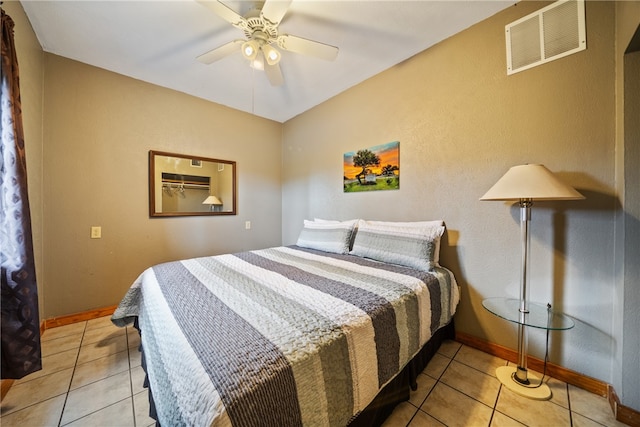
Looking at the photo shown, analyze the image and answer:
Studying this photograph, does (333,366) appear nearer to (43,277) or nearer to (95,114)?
(43,277)

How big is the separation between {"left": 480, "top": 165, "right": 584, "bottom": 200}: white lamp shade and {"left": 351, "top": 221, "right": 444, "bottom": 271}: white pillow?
56 cm

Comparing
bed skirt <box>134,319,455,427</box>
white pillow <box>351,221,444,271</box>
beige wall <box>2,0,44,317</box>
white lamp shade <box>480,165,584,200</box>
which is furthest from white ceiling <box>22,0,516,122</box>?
bed skirt <box>134,319,455,427</box>

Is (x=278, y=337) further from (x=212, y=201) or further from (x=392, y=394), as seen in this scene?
(x=212, y=201)

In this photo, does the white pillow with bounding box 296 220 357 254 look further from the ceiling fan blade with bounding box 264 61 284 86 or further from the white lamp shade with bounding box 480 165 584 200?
the ceiling fan blade with bounding box 264 61 284 86

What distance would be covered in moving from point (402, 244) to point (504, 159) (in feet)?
3.22

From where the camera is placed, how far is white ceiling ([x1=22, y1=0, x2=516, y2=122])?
1693 mm

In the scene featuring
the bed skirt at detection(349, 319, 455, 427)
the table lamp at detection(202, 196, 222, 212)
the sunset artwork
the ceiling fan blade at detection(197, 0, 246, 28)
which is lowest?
the bed skirt at detection(349, 319, 455, 427)

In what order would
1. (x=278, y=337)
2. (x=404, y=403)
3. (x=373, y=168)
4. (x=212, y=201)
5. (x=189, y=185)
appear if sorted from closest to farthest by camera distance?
(x=278, y=337) < (x=404, y=403) < (x=373, y=168) < (x=189, y=185) < (x=212, y=201)

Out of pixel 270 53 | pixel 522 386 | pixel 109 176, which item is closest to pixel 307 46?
pixel 270 53

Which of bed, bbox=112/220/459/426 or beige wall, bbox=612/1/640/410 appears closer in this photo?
bed, bbox=112/220/459/426

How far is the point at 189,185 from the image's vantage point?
2.96 meters

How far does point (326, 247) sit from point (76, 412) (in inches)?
79.4

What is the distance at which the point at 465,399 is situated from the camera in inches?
54.8

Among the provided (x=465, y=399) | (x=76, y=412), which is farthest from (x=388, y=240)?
(x=76, y=412)
